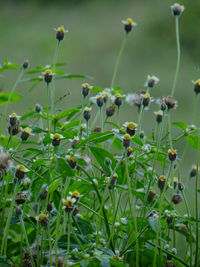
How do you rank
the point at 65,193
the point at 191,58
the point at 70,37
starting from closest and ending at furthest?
the point at 65,193
the point at 191,58
the point at 70,37

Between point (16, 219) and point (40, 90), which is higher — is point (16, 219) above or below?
below

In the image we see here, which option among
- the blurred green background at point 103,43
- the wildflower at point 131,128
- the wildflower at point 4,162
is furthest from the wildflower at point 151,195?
the blurred green background at point 103,43

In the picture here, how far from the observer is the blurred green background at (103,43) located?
102 inches

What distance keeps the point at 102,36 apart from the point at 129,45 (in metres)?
0.21

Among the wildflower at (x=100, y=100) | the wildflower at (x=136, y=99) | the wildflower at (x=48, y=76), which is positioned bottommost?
the wildflower at (x=100, y=100)

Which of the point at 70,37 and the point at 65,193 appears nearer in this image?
the point at 65,193

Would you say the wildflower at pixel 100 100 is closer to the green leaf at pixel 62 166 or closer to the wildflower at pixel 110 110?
the wildflower at pixel 110 110

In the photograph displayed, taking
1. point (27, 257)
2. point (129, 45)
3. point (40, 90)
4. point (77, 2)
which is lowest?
point (27, 257)

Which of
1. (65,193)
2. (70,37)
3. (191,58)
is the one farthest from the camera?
(70,37)

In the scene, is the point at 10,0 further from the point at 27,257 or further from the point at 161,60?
the point at 27,257

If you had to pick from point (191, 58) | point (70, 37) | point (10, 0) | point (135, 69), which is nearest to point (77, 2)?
point (70, 37)

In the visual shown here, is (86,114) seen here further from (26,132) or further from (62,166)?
(62,166)

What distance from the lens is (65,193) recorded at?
19.7 inches

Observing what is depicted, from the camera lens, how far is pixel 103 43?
2.94m
